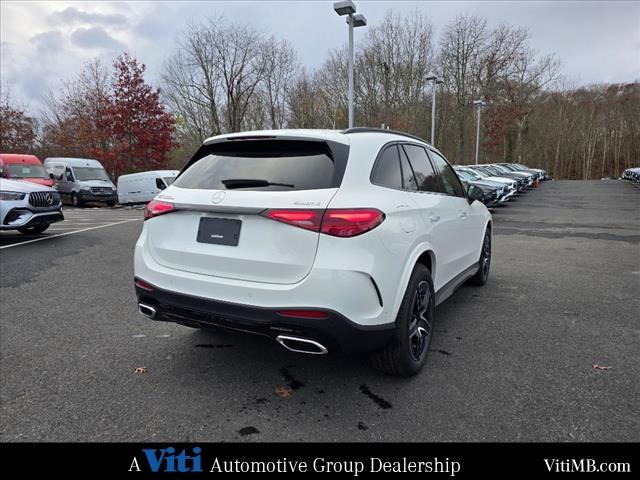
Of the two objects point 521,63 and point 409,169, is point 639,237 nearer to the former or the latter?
point 409,169

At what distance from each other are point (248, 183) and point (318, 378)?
1457mm

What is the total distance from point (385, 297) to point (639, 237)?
386 inches

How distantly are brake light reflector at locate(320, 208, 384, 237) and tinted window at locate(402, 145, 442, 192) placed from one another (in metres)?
1.13

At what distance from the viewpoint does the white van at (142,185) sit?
1935cm

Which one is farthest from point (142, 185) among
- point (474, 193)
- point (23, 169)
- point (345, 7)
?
point (474, 193)

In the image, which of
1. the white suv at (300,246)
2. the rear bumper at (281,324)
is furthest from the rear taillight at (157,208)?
the rear bumper at (281,324)

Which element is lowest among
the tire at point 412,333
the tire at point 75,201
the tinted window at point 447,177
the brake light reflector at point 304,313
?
the tire at point 75,201

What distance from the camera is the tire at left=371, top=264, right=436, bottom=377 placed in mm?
2770

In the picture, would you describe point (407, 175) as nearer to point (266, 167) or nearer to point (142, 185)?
point (266, 167)

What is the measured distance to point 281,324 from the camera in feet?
7.95

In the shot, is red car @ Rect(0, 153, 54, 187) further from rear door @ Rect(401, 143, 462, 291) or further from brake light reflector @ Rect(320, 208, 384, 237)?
brake light reflector @ Rect(320, 208, 384, 237)

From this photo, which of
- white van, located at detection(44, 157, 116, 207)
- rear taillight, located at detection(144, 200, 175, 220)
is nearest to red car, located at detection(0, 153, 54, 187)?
white van, located at detection(44, 157, 116, 207)

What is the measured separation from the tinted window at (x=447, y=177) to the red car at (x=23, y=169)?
1343 cm

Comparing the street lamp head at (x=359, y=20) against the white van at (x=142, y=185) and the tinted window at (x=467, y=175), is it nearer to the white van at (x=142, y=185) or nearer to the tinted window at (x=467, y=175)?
the tinted window at (x=467, y=175)
